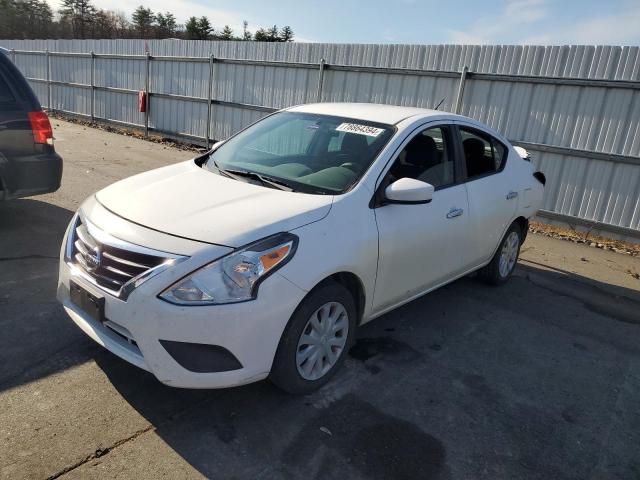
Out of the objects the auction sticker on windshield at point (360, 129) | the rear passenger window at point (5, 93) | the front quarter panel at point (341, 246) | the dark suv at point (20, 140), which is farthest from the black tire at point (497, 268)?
the rear passenger window at point (5, 93)

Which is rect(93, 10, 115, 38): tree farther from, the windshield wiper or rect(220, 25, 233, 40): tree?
the windshield wiper

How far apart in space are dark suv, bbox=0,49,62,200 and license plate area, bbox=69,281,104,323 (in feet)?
9.40

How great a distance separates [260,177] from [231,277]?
115 cm

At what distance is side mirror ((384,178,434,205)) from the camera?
322 cm

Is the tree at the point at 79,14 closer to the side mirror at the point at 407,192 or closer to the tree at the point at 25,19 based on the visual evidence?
the tree at the point at 25,19

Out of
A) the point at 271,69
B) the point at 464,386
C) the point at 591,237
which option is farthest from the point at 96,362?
the point at 271,69

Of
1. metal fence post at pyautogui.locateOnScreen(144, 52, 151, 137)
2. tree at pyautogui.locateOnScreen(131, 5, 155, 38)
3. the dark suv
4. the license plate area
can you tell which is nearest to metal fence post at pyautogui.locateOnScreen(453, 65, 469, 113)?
the dark suv

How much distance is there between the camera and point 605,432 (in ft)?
10.1

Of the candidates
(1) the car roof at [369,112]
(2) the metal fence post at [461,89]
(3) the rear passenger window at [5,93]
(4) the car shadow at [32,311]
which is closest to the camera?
(4) the car shadow at [32,311]

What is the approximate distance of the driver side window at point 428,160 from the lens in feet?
12.0

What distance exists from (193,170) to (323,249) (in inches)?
57.3

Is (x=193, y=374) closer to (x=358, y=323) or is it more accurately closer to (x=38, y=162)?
(x=358, y=323)

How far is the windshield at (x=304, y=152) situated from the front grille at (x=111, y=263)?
1087mm

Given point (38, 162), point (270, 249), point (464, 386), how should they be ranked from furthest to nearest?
point (38, 162), point (464, 386), point (270, 249)
